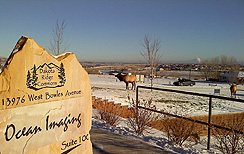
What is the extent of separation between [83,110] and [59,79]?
647mm

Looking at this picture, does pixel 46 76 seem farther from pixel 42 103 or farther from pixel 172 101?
pixel 172 101

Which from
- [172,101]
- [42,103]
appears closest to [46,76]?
[42,103]

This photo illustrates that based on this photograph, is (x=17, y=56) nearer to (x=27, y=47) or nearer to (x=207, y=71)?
(x=27, y=47)

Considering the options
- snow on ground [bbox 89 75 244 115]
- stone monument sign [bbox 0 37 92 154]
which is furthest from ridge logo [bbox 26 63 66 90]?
snow on ground [bbox 89 75 244 115]

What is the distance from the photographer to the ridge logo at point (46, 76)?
2286 mm

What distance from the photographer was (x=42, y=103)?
94.5 inches

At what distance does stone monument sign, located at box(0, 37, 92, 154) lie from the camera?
6.88ft

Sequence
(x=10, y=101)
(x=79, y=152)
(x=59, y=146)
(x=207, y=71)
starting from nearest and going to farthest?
(x=10, y=101) < (x=59, y=146) < (x=79, y=152) < (x=207, y=71)

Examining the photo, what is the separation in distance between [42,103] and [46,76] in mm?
330

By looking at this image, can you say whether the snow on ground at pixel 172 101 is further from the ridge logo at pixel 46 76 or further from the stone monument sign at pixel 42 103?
the ridge logo at pixel 46 76

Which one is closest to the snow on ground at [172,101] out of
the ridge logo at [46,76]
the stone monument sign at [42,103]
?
the stone monument sign at [42,103]

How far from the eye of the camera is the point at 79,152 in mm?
2967

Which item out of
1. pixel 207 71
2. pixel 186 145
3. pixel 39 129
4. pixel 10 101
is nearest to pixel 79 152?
pixel 39 129

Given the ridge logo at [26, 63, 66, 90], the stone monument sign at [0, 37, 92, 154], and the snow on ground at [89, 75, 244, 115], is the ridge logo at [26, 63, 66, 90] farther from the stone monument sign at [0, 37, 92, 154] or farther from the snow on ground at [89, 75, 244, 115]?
the snow on ground at [89, 75, 244, 115]
